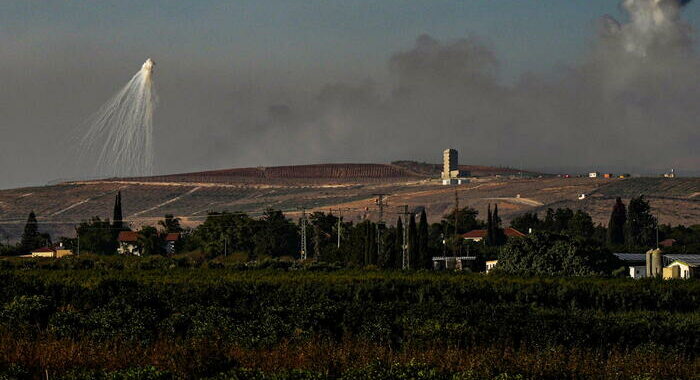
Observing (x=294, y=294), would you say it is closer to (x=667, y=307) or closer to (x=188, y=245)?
(x=667, y=307)

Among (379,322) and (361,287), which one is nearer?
(379,322)

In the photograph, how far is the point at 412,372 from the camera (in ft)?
86.5

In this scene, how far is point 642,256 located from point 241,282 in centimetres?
6196

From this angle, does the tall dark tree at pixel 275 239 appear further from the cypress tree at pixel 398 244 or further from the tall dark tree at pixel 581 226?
the tall dark tree at pixel 581 226

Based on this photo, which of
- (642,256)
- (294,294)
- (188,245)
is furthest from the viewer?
(188,245)

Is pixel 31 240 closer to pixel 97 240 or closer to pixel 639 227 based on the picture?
pixel 97 240

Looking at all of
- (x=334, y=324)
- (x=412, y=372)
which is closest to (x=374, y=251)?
(x=334, y=324)

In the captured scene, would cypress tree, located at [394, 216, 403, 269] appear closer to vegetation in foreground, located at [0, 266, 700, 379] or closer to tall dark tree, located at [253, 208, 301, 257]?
vegetation in foreground, located at [0, 266, 700, 379]

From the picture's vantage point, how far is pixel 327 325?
44062mm

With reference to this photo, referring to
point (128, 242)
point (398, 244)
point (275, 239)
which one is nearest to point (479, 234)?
point (275, 239)

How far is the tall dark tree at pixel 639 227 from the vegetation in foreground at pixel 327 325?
79.2 metres

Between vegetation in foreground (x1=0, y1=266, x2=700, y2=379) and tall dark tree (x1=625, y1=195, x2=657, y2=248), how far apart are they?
79.2 m

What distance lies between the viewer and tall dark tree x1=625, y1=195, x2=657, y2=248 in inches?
5704

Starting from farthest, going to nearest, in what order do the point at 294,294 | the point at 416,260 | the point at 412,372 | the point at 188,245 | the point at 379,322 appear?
the point at 188,245 → the point at 416,260 → the point at 294,294 → the point at 379,322 → the point at 412,372
